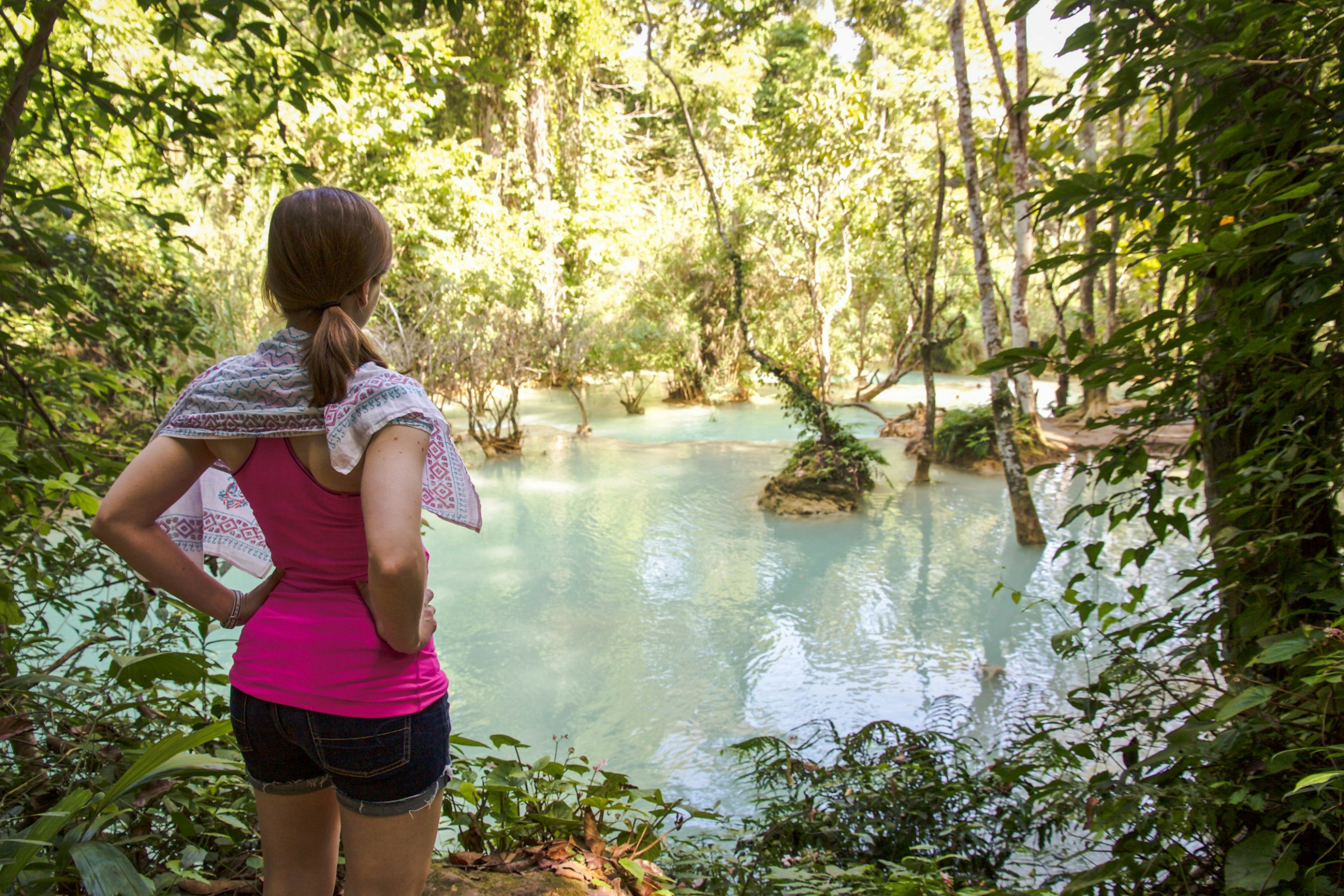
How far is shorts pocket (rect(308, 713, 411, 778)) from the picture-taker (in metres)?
1.11

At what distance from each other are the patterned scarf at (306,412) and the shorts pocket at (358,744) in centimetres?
31

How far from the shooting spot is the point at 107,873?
44.5 inches

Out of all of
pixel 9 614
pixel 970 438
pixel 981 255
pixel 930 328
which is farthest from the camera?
pixel 970 438

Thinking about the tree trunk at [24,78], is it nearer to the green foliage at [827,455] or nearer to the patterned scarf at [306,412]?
the patterned scarf at [306,412]

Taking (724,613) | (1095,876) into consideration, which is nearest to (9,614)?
(1095,876)

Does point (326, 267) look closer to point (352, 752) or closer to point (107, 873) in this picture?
point (352, 752)

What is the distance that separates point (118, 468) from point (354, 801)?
143 cm

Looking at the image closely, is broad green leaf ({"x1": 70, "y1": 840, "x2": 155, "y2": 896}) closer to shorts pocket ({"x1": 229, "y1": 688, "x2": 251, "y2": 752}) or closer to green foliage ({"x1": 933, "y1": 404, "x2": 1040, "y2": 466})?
shorts pocket ({"x1": 229, "y1": 688, "x2": 251, "y2": 752})

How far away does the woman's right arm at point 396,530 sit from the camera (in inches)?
40.7

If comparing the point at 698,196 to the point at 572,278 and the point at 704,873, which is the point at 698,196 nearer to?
the point at 572,278

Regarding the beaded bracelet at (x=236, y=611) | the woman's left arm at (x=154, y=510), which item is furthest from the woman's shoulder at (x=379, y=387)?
the beaded bracelet at (x=236, y=611)

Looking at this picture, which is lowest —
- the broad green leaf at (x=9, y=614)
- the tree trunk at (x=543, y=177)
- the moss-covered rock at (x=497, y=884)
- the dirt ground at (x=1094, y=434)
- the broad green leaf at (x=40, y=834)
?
the dirt ground at (x=1094, y=434)

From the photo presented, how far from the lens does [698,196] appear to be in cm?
1467

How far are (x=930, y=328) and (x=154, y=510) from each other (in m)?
7.39
